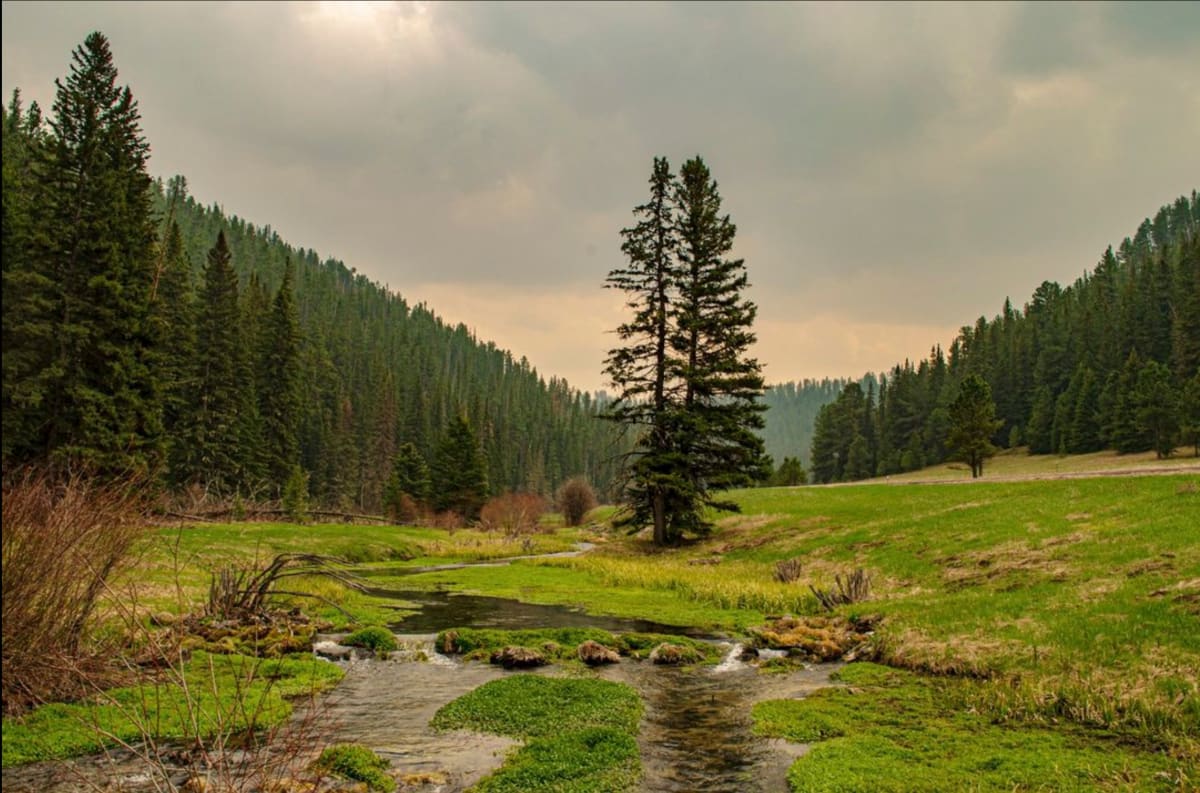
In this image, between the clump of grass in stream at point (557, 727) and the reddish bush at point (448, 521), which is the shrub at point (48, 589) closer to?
the clump of grass in stream at point (557, 727)

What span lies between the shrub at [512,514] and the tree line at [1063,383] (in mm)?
44197

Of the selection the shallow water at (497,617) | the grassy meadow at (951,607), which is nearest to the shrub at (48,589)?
the grassy meadow at (951,607)

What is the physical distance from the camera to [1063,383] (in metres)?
110

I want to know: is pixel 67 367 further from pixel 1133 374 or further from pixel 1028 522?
pixel 1133 374

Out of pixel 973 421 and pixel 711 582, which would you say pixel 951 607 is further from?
pixel 973 421

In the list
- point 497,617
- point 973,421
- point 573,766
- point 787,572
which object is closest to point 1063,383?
point 973,421

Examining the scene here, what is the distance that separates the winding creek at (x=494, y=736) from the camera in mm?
9719

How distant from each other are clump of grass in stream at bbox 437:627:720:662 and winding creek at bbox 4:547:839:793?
0.57 m

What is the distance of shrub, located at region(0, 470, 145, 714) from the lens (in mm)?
10039

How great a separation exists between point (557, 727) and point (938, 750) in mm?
6136

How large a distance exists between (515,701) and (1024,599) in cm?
1326

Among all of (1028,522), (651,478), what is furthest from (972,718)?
(651,478)

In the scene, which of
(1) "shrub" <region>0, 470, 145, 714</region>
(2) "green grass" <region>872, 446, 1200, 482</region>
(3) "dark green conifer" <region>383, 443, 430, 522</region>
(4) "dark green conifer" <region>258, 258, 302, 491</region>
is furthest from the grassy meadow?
(3) "dark green conifer" <region>383, 443, 430, 522</region>

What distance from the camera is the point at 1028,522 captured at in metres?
24.8
